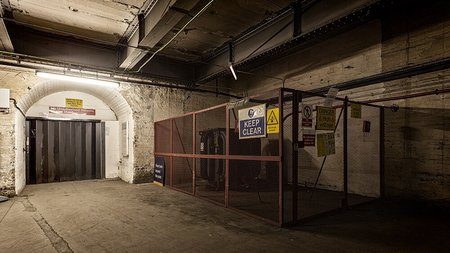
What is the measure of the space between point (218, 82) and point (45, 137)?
616 cm

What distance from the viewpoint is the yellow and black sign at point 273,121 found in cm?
383

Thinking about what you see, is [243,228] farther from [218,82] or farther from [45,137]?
[45,137]

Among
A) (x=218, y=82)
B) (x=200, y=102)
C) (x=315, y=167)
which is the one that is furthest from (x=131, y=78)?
(x=315, y=167)

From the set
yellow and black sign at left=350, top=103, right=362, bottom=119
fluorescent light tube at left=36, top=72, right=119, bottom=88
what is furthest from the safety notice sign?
fluorescent light tube at left=36, top=72, right=119, bottom=88

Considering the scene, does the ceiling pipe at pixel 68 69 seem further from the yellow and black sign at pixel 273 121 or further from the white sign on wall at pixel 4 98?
the yellow and black sign at pixel 273 121

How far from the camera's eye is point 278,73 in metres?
8.20

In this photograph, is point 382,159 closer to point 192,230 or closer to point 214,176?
point 214,176

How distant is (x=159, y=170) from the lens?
25.5 feet

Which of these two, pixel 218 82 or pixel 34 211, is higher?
pixel 218 82

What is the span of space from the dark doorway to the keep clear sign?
6525 mm

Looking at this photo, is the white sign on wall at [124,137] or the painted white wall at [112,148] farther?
the painted white wall at [112,148]

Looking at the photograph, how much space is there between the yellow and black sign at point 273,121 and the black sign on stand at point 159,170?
14.6 feet

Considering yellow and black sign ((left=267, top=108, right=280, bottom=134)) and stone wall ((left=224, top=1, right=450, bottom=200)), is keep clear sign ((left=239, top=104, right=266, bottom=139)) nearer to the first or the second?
yellow and black sign ((left=267, top=108, right=280, bottom=134))

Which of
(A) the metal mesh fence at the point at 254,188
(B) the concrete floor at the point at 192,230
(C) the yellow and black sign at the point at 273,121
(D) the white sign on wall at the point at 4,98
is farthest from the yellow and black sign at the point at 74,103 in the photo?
(C) the yellow and black sign at the point at 273,121
